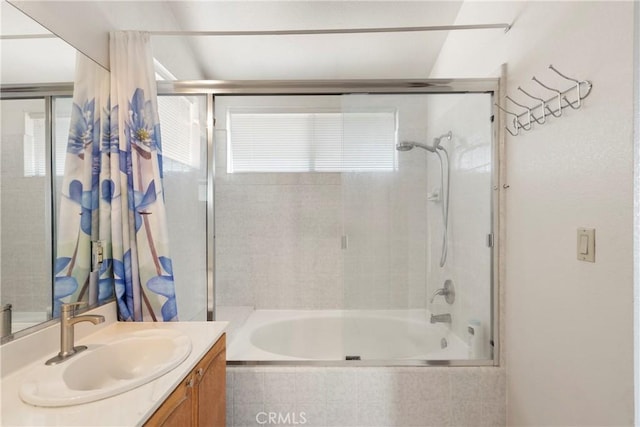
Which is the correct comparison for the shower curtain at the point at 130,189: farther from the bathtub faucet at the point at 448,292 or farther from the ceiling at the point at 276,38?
the bathtub faucet at the point at 448,292

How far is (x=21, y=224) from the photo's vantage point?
3.19 ft

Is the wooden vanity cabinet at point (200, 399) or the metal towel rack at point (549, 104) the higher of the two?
the metal towel rack at point (549, 104)

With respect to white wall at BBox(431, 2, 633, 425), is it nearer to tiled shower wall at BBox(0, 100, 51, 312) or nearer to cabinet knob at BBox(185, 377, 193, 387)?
cabinet knob at BBox(185, 377, 193, 387)

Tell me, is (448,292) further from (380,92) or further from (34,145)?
(34,145)

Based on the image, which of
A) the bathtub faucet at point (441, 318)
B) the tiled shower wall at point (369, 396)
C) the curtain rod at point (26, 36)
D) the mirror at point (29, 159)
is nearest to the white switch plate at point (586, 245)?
the tiled shower wall at point (369, 396)

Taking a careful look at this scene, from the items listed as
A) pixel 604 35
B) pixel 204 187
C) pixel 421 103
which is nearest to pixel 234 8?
pixel 204 187

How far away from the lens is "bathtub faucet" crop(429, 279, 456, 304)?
6.33 feet

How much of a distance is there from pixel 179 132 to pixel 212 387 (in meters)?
1.46

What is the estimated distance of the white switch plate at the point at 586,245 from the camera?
0.98 meters

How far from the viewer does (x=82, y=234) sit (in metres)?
1.25

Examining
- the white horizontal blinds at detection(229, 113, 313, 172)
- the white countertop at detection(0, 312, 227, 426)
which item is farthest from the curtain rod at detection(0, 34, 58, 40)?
the white horizontal blinds at detection(229, 113, 313, 172)

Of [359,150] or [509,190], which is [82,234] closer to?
[359,150]

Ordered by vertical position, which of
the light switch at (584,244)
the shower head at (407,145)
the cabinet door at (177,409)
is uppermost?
the shower head at (407,145)

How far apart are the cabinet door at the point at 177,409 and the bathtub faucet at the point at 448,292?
1.57 metres
